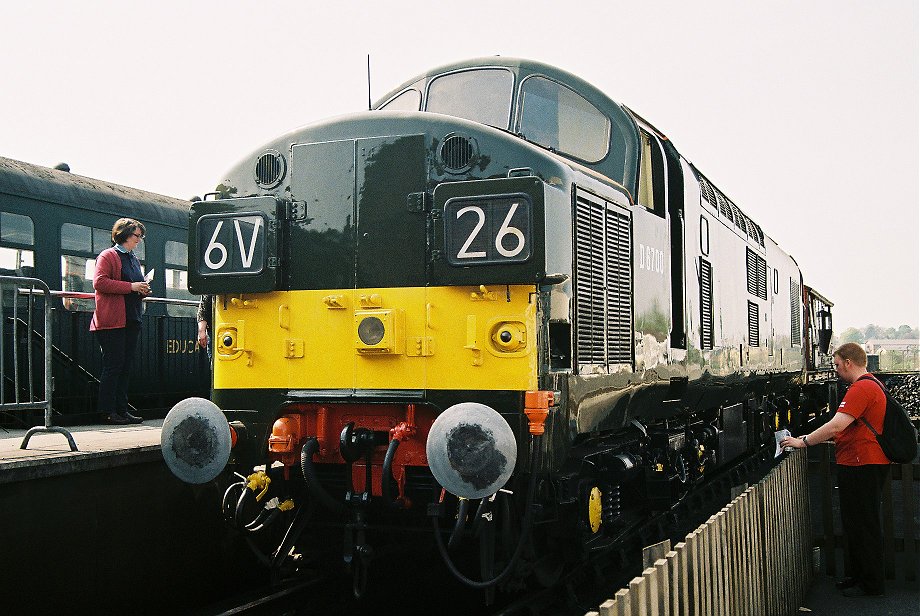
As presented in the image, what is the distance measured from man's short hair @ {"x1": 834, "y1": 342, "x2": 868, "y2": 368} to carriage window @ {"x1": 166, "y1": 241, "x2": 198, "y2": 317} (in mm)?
9873

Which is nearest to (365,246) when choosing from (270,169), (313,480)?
(270,169)

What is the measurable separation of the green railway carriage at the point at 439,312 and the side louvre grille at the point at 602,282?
2cm

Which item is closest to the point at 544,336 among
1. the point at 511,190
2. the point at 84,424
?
the point at 511,190

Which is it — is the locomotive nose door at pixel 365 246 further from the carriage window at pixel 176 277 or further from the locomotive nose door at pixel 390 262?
the carriage window at pixel 176 277

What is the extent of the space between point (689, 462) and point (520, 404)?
438 cm

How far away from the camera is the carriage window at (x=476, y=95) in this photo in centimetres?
737

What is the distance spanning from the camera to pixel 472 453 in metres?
5.18

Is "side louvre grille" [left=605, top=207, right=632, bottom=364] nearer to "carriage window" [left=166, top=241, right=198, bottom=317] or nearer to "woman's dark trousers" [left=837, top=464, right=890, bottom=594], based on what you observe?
"woman's dark trousers" [left=837, top=464, right=890, bottom=594]

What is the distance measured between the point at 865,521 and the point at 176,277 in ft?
36.1

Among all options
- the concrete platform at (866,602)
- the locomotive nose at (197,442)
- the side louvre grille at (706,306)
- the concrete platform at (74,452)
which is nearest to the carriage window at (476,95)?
the locomotive nose at (197,442)

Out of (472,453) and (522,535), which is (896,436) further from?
(472,453)

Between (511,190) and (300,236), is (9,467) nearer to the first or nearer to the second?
(300,236)

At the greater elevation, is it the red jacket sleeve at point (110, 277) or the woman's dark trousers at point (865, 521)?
the red jacket sleeve at point (110, 277)

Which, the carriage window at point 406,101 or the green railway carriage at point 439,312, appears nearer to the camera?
the green railway carriage at point 439,312
